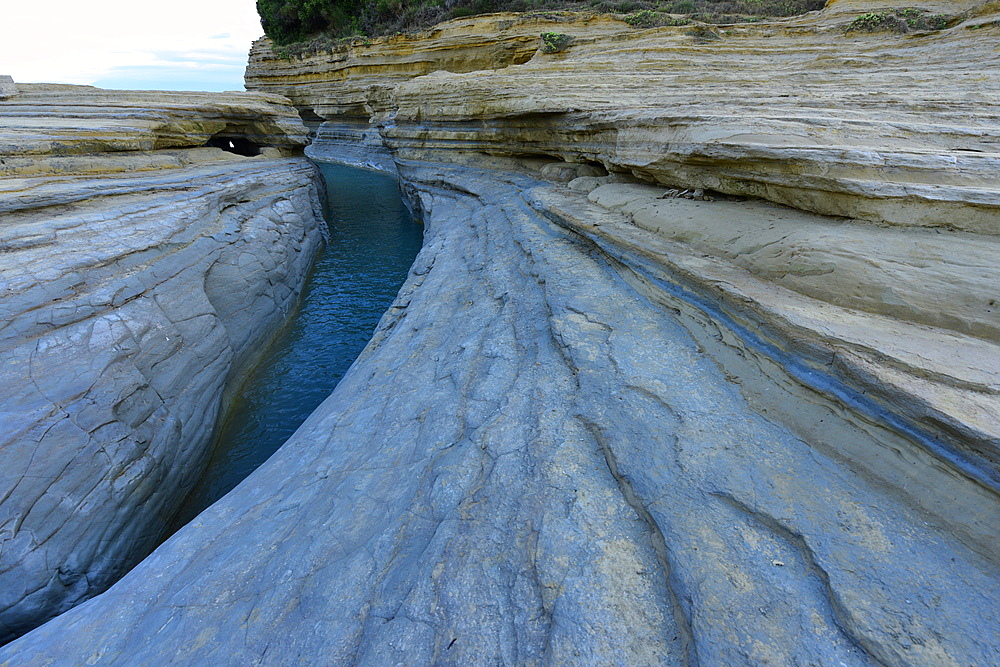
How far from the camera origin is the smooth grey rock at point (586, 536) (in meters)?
2.00

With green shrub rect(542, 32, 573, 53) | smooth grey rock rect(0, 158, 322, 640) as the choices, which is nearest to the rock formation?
smooth grey rock rect(0, 158, 322, 640)

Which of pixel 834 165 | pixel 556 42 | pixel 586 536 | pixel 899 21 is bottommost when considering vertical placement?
pixel 586 536

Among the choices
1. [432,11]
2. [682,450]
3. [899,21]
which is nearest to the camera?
[682,450]

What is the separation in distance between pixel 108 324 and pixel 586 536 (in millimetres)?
6516

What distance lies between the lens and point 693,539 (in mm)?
2342

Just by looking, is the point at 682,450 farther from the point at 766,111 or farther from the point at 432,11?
the point at 432,11

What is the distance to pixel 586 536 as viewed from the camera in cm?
249

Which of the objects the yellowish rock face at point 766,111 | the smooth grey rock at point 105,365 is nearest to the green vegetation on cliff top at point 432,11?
the yellowish rock face at point 766,111

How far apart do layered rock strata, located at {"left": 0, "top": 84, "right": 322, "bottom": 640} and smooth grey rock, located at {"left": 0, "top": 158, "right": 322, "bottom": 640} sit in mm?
16

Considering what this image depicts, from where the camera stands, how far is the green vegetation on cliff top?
1705cm

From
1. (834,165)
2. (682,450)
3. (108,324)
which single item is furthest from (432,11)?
(682,450)

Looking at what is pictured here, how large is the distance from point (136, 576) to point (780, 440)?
456 centimetres

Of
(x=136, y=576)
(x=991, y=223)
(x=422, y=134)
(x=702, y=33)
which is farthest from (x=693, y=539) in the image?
(x=422, y=134)

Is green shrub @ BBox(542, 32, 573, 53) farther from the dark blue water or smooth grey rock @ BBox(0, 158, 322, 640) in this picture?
smooth grey rock @ BBox(0, 158, 322, 640)
